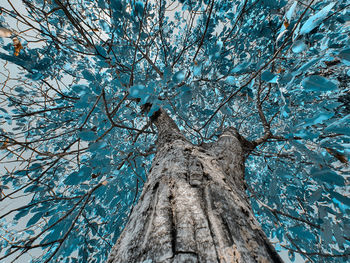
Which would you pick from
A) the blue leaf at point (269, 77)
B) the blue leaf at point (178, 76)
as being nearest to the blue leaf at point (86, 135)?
the blue leaf at point (178, 76)

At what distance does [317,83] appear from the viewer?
0.73 meters

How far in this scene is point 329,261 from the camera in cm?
270

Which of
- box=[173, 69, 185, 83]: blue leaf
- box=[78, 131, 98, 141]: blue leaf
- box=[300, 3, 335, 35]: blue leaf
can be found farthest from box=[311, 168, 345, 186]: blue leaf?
box=[78, 131, 98, 141]: blue leaf

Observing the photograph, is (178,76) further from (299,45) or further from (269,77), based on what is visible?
(299,45)

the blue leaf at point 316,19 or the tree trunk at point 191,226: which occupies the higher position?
the blue leaf at point 316,19

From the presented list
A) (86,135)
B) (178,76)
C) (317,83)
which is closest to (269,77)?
(317,83)

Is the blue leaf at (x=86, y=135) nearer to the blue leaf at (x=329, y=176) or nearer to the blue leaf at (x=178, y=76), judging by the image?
the blue leaf at (x=178, y=76)

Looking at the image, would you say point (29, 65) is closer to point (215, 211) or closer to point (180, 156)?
point (180, 156)

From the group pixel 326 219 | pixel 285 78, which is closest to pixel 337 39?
pixel 285 78

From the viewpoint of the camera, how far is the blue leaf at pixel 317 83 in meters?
0.71

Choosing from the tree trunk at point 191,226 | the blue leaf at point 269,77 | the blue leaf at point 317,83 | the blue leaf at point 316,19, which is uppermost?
the blue leaf at point 316,19

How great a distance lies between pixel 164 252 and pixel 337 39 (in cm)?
302

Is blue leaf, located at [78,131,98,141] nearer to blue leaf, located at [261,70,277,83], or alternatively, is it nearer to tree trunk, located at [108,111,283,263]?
tree trunk, located at [108,111,283,263]

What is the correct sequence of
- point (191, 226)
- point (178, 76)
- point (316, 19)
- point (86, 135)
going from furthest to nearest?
point (86, 135)
point (178, 76)
point (316, 19)
point (191, 226)
